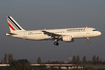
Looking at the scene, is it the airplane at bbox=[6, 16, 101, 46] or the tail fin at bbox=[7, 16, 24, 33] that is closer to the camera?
the airplane at bbox=[6, 16, 101, 46]

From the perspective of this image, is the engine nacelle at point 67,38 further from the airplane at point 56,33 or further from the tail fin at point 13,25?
the tail fin at point 13,25

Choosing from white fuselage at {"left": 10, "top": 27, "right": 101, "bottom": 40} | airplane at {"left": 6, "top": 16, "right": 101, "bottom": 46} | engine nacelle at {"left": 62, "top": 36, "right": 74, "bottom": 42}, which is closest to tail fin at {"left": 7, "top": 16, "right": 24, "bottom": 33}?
airplane at {"left": 6, "top": 16, "right": 101, "bottom": 46}

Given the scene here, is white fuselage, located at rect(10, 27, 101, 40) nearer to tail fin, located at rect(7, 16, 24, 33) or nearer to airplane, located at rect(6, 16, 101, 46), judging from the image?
airplane, located at rect(6, 16, 101, 46)

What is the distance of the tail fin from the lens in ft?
225

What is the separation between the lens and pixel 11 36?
65.2 meters

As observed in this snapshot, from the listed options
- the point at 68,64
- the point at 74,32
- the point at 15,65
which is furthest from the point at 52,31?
the point at 68,64

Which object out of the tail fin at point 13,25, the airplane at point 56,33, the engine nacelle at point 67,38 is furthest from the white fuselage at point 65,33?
the tail fin at point 13,25

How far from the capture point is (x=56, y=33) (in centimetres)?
6156

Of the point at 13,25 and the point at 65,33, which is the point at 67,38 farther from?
the point at 13,25

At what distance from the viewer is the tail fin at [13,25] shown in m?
68.6

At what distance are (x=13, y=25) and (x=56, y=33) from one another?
16.6 meters

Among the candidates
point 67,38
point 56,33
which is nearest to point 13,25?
point 56,33

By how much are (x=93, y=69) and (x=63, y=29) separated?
16.8 metres

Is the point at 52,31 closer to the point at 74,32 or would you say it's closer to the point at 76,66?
the point at 74,32
